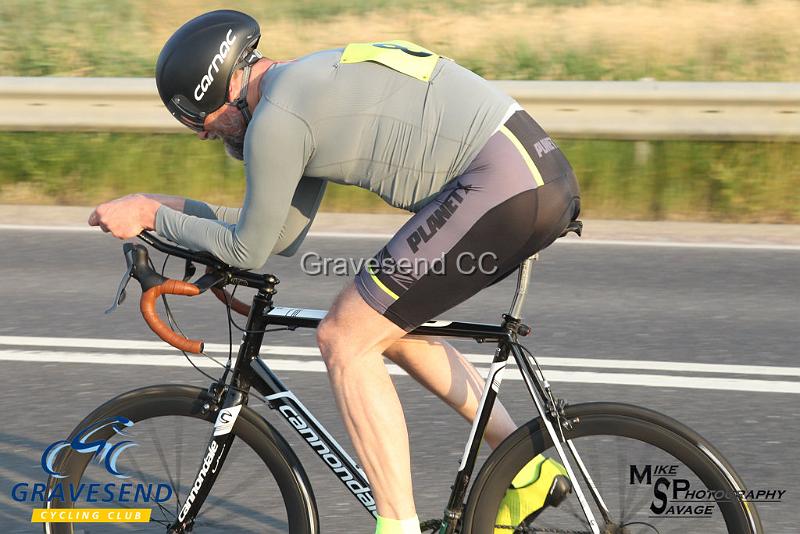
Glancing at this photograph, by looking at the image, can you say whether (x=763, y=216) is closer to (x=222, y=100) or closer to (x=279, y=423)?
(x=279, y=423)

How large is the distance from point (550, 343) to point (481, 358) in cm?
42

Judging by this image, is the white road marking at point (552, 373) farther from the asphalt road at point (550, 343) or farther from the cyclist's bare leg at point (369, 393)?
the cyclist's bare leg at point (369, 393)

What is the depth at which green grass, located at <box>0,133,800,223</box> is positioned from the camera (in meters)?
9.12

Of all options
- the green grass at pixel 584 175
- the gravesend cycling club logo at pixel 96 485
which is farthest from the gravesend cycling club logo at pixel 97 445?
the green grass at pixel 584 175

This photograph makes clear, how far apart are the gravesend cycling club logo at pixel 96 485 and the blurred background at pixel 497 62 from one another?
18.4 ft

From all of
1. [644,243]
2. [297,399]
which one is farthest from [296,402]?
[644,243]

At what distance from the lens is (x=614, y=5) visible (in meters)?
16.3

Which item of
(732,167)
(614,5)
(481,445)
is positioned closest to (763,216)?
(732,167)

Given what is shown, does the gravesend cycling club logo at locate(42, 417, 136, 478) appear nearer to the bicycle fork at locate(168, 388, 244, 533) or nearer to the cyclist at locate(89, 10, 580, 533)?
the bicycle fork at locate(168, 388, 244, 533)

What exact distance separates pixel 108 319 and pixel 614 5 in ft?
37.1

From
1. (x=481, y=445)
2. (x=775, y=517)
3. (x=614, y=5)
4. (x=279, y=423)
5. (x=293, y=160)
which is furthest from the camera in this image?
(x=614, y=5)

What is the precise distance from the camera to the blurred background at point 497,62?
30.2 feet

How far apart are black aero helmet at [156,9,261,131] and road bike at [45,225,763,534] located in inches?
15.1

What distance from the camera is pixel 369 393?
3250 mm
